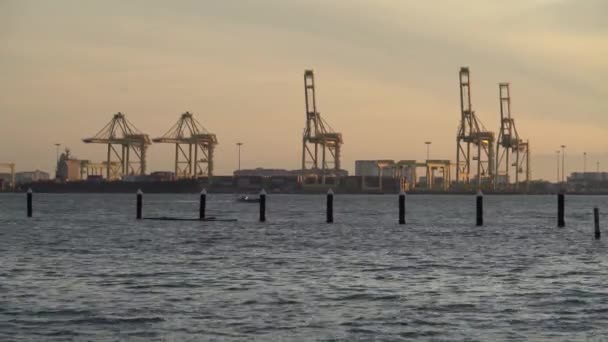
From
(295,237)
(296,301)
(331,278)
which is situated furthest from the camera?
(295,237)

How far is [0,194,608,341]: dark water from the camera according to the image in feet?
61.0

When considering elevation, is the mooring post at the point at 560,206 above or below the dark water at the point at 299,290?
above

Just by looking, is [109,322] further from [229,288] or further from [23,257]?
[23,257]

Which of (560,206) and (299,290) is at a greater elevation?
(560,206)

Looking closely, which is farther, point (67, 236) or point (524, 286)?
point (67, 236)

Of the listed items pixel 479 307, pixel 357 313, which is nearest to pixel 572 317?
pixel 479 307

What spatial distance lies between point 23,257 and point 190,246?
25.5ft

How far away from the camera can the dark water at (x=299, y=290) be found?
18.6 m

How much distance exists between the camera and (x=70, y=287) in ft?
79.9

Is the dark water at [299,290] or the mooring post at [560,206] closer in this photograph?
the dark water at [299,290]

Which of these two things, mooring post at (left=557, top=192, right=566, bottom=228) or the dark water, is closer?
the dark water

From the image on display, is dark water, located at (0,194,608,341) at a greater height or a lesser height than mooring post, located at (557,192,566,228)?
lesser

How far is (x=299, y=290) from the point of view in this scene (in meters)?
24.2

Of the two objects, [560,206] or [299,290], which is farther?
[560,206]
